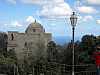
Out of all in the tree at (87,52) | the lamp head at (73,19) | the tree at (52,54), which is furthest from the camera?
the tree at (52,54)

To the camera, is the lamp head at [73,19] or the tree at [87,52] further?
the tree at [87,52]

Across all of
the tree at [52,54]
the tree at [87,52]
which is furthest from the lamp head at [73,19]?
the tree at [52,54]

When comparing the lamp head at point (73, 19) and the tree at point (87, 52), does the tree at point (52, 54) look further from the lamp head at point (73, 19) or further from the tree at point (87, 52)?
the lamp head at point (73, 19)

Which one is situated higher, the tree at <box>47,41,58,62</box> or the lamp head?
the lamp head

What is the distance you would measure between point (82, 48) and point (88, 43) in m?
0.56

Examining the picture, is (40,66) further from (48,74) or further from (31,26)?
(31,26)

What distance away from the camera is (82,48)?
24516mm

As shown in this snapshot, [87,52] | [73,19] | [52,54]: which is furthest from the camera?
[52,54]

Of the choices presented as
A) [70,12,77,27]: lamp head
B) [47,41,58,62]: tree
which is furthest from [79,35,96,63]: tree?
[70,12,77,27]: lamp head

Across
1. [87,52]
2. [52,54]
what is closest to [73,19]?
[87,52]

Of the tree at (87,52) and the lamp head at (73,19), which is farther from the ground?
the lamp head at (73,19)

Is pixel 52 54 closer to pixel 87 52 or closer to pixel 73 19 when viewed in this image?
pixel 87 52

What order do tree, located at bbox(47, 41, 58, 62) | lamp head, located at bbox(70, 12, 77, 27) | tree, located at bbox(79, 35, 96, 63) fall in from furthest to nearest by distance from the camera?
tree, located at bbox(47, 41, 58, 62), tree, located at bbox(79, 35, 96, 63), lamp head, located at bbox(70, 12, 77, 27)

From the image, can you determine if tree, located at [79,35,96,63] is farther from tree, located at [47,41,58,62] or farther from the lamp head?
the lamp head
